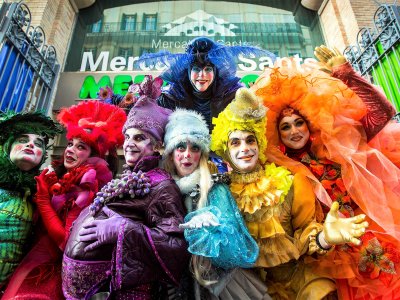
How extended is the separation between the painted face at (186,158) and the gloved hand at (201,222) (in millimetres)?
452

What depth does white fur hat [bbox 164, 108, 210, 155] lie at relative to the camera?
5.79 ft

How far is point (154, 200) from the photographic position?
1504 mm

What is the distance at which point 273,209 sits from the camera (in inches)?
62.1

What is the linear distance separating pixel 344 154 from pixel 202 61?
1480 mm

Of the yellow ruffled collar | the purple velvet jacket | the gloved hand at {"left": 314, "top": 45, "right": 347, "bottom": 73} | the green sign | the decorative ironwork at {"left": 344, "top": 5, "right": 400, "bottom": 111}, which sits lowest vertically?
the purple velvet jacket

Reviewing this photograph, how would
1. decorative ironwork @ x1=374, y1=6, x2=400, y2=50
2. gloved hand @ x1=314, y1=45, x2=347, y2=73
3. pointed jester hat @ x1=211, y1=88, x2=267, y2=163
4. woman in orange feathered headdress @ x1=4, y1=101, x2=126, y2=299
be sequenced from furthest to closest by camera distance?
decorative ironwork @ x1=374, y1=6, x2=400, y2=50 < gloved hand @ x1=314, y1=45, x2=347, y2=73 < pointed jester hat @ x1=211, y1=88, x2=267, y2=163 < woman in orange feathered headdress @ x1=4, y1=101, x2=126, y2=299

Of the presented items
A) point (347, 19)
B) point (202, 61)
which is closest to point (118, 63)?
point (202, 61)

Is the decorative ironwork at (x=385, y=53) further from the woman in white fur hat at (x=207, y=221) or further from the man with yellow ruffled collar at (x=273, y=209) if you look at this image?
the woman in white fur hat at (x=207, y=221)

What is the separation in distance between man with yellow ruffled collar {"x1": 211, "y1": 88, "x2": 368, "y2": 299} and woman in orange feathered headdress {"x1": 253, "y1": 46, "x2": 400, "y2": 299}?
0.11m

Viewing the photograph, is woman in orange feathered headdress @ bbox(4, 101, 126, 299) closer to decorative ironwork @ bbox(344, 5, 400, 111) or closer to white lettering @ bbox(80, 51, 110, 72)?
decorative ironwork @ bbox(344, 5, 400, 111)

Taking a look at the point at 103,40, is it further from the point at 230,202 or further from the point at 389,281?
the point at 389,281

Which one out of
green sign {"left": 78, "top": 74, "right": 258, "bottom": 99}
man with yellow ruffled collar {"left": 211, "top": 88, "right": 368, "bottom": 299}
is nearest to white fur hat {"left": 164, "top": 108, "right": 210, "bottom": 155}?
man with yellow ruffled collar {"left": 211, "top": 88, "right": 368, "bottom": 299}

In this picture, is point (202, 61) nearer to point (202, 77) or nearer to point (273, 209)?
point (202, 77)

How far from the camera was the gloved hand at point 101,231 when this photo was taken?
1.33 meters
